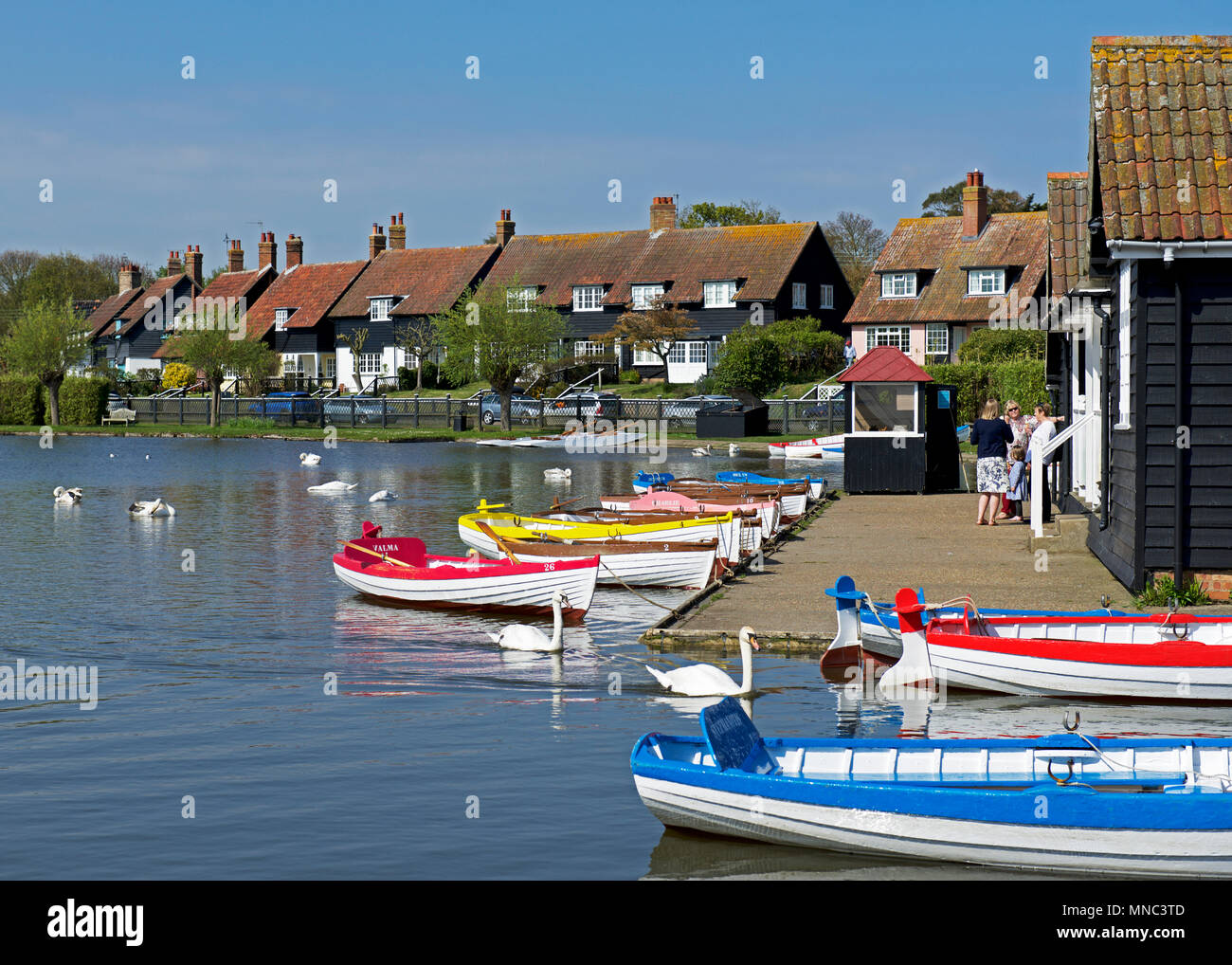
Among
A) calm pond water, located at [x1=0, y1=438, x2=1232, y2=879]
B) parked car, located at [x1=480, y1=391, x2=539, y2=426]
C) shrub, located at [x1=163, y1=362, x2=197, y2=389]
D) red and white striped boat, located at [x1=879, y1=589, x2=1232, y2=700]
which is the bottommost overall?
calm pond water, located at [x1=0, y1=438, x2=1232, y2=879]

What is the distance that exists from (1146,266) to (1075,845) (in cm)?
870

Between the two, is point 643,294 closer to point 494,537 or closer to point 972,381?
point 972,381

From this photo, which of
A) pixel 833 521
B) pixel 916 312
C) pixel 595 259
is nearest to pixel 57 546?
pixel 833 521

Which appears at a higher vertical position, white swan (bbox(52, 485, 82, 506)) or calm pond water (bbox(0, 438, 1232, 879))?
white swan (bbox(52, 485, 82, 506))

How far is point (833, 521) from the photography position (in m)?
26.5

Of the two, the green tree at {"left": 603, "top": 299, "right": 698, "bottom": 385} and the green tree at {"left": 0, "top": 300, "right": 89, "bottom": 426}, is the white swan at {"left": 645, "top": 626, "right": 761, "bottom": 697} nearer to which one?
the green tree at {"left": 603, "top": 299, "right": 698, "bottom": 385}

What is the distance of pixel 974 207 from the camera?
235 ft

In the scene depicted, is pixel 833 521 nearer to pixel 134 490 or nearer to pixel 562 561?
pixel 562 561

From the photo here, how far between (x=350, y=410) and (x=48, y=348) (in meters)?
16.9

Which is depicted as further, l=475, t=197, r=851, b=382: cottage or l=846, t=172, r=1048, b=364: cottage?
l=475, t=197, r=851, b=382: cottage

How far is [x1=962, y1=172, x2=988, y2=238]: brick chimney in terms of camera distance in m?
71.1

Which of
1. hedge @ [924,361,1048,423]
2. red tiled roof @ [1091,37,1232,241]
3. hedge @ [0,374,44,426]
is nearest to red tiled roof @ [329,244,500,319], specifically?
hedge @ [0,374,44,426]

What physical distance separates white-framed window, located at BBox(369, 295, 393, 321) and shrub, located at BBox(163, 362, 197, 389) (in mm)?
11771

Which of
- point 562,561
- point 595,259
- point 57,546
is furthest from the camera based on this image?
point 595,259
